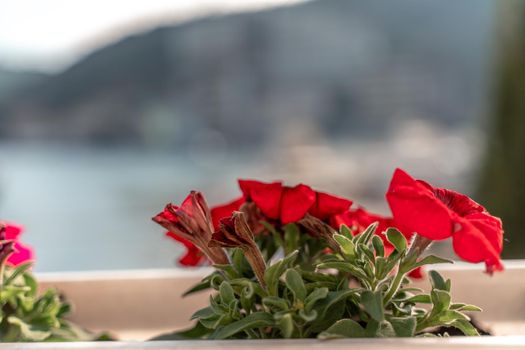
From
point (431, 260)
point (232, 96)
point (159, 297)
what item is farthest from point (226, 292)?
point (232, 96)

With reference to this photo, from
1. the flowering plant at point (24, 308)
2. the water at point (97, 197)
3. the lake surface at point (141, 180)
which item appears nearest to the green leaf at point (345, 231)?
the flowering plant at point (24, 308)

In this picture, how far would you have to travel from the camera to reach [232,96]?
20.0 metres

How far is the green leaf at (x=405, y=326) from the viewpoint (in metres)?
Result: 0.38

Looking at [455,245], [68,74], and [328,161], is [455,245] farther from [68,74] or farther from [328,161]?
[68,74]

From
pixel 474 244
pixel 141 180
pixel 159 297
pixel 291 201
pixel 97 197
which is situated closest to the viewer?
pixel 474 244

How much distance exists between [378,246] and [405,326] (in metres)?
0.05

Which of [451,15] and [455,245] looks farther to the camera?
[451,15]

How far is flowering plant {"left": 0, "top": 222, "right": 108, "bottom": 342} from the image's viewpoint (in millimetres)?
479

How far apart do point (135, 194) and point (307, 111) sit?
7.49m

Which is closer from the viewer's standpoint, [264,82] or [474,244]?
[474,244]

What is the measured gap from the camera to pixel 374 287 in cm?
41

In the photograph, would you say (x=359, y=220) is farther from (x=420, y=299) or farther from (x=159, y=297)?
(x=159, y=297)

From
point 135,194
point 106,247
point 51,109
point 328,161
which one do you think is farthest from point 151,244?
point 51,109

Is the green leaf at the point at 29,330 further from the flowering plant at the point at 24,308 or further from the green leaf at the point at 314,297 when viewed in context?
the green leaf at the point at 314,297
